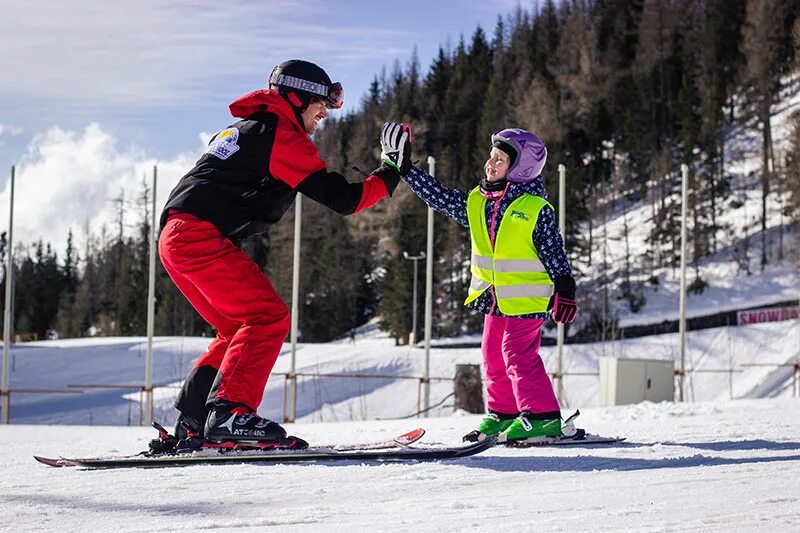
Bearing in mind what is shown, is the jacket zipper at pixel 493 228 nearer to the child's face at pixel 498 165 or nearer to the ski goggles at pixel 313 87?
the child's face at pixel 498 165

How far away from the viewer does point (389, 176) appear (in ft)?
15.1

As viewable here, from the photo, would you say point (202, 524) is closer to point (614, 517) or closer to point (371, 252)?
point (614, 517)

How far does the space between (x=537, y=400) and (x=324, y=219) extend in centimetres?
4297

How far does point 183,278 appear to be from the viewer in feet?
14.3

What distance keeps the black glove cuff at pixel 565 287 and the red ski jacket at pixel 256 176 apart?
3.73 feet

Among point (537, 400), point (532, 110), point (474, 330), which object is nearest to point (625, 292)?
point (474, 330)

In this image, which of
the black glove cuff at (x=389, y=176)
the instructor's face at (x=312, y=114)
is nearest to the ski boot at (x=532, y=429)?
the black glove cuff at (x=389, y=176)

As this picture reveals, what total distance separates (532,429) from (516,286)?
0.71 metres

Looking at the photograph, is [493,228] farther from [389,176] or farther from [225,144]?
[225,144]

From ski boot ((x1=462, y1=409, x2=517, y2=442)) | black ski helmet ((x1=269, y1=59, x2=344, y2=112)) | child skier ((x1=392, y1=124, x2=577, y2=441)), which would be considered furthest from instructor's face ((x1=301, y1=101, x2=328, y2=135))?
ski boot ((x1=462, y1=409, x2=517, y2=442))

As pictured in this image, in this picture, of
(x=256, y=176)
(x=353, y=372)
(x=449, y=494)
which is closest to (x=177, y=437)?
(x=256, y=176)

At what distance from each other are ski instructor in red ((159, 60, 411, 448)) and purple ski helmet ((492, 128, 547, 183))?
1.08 meters

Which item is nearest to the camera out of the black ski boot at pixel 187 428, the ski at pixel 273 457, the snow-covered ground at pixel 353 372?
the ski at pixel 273 457

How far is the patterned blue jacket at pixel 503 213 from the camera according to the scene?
498 cm
